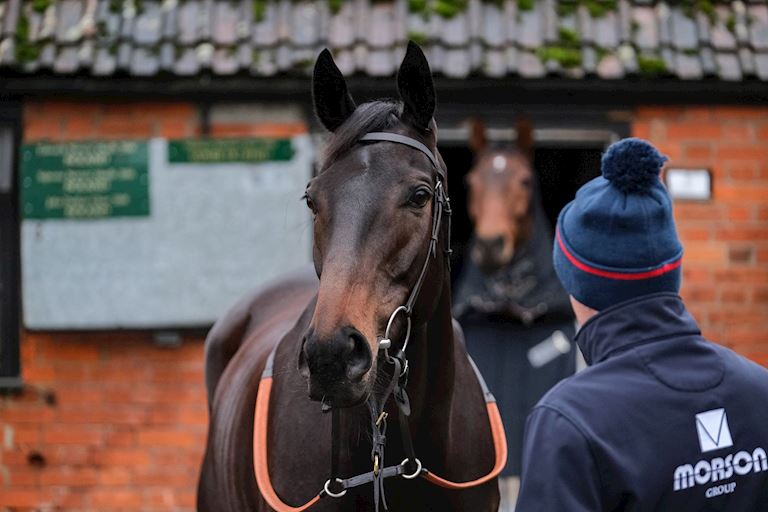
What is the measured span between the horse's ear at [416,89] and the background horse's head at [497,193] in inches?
134

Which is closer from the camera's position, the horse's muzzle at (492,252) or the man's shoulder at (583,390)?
the man's shoulder at (583,390)

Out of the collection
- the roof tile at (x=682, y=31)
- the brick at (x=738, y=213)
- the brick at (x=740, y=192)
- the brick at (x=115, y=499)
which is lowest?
the brick at (x=115, y=499)

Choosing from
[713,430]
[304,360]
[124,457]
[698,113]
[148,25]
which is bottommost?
[124,457]

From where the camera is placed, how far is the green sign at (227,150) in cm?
601

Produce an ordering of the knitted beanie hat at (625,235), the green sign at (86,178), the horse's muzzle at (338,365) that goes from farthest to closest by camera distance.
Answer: the green sign at (86,178), the horse's muzzle at (338,365), the knitted beanie hat at (625,235)

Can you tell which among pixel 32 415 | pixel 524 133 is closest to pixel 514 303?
pixel 524 133

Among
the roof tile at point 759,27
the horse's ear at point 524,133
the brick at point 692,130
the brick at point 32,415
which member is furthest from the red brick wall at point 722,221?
the brick at point 32,415

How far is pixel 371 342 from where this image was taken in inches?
88.7

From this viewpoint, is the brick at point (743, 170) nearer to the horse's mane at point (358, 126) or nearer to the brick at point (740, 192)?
the brick at point (740, 192)

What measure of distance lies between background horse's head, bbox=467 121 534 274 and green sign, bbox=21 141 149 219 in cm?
216

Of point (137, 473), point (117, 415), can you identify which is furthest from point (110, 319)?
point (137, 473)

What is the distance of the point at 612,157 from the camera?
Result: 1.75 meters

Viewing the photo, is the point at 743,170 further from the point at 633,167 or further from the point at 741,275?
the point at 633,167

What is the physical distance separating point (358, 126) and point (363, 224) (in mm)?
355
